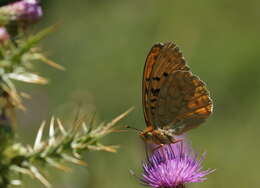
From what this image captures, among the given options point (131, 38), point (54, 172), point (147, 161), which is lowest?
point (147, 161)

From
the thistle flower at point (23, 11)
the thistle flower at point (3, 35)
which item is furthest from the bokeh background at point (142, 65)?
the thistle flower at point (3, 35)

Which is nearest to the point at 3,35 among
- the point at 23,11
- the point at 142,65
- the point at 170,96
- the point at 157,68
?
the point at 23,11

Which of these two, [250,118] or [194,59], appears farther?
[194,59]

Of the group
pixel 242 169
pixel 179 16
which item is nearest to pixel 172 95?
pixel 242 169

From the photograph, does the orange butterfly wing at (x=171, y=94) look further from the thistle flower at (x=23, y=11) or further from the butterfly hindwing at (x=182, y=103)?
the thistle flower at (x=23, y=11)

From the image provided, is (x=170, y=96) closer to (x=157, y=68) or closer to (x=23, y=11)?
(x=157, y=68)

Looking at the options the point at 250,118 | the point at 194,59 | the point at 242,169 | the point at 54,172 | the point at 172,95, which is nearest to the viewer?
the point at 172,95

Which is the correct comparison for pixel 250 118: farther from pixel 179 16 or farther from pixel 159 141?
pixel 159 141
